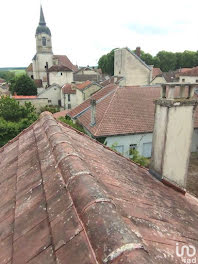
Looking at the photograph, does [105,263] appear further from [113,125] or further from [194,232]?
[113,125]

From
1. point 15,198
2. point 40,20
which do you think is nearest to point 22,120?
point 15,198

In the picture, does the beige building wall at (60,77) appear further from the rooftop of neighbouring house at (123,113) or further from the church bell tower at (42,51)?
the rooftop of neighbouring house at (123,113)

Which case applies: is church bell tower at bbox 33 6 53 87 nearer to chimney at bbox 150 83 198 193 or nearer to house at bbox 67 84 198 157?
house at bbox 67 84 198 157

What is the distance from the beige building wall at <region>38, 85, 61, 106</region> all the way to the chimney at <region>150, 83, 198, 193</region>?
3801 centimetres

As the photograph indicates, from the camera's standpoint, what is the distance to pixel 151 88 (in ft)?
65.2

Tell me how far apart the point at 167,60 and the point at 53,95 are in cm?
5232

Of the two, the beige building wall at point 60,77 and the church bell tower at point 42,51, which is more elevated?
the church bell tower at point 42,51

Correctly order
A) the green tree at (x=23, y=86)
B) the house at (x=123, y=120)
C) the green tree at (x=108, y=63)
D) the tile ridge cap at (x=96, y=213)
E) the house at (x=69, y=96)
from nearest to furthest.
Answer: the tile ridge cap at (x=96, y=213) < the house at (x=123, y=120) < the house at (x=69, y=96) < the green tree at (x=23, y=86) < the green tree at (x=108, y=63)

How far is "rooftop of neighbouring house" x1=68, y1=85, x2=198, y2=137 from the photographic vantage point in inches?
610

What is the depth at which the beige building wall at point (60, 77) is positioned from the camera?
46.3 m

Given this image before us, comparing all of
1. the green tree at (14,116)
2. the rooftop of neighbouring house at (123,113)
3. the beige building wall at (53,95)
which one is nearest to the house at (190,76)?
the beige building wall at (53,95)

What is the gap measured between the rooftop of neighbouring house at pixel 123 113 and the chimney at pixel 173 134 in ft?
32.0

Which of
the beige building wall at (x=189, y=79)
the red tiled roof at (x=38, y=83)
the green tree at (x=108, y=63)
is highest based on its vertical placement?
the green tree at (x=108, y=63)

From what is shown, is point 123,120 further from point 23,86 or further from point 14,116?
point 23,86
